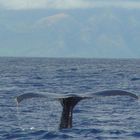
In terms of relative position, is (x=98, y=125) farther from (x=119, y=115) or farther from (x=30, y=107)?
(x=30, y=107)

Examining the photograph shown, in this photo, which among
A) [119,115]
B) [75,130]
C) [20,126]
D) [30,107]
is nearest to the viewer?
[75,130]

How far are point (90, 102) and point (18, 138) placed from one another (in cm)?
1224

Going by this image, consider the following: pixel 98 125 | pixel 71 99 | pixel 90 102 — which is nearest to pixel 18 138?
pixel 71 99

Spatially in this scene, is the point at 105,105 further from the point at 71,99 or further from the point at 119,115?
the point at 71,99

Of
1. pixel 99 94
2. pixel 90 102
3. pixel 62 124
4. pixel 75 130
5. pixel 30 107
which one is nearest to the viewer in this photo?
pixel 99 94

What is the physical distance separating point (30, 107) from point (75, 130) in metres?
8.80

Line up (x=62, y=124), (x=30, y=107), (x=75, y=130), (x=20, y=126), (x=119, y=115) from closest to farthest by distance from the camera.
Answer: (x=62, y=124), (x=75, y=130), (x=20, y=126), (x=119, y=115), (x=30, y=107)

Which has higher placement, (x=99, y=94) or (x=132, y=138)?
(x=99, y=94)

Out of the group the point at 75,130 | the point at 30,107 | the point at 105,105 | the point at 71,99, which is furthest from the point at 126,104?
the point at 71,99

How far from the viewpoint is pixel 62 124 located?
1659cm

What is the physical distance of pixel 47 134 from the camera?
56.3 feet

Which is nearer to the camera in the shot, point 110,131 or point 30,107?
point 110,131

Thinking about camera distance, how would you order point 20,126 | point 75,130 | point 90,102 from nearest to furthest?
point 75,130 → point 20,126 → point 90,102

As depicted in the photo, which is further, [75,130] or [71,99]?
[75,130]
